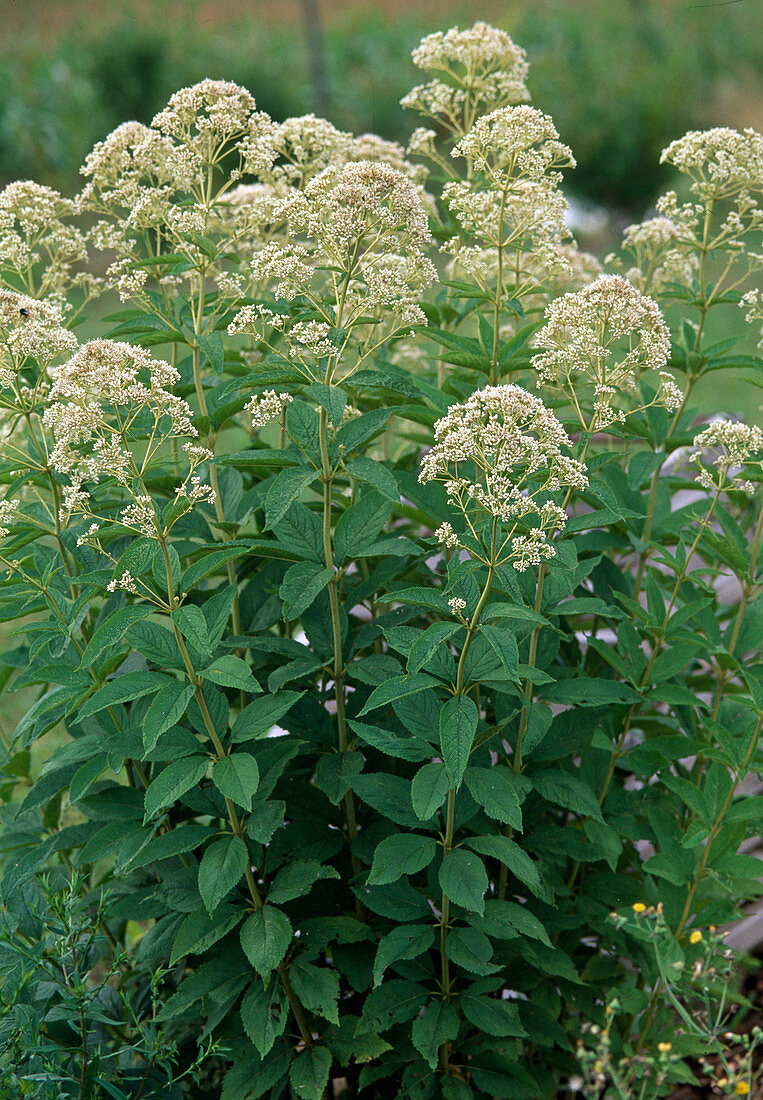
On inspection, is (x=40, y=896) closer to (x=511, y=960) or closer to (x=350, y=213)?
(x=511, y=960)

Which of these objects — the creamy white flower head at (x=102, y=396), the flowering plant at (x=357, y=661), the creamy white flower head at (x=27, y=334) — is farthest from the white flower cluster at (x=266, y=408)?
the creamy white flower head at (x=27, y=334)

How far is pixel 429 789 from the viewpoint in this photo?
5.30ft

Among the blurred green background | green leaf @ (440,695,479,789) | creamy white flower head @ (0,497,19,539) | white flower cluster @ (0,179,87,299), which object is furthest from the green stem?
the blurred green background

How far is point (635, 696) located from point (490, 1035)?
0.69 metres

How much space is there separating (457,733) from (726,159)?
138 centimetres

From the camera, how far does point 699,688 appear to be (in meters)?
2.42

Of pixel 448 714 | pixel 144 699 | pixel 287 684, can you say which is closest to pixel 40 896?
pixel 144 699

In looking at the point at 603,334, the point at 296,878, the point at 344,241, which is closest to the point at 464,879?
the point at 296,878

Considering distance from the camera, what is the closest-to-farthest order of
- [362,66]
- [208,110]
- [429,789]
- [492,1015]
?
[429,789] → [492,1015] → [208,110] → [362,66]

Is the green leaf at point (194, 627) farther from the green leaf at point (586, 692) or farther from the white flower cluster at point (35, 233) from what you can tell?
the white flower cluster at point (35, 233)

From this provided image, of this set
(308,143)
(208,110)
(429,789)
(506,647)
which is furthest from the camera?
(308,143)

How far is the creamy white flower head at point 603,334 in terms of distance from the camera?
69.4 inches

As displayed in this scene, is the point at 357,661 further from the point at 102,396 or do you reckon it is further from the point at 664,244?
the point at 664,244

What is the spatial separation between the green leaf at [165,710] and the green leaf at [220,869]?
0.24 m
